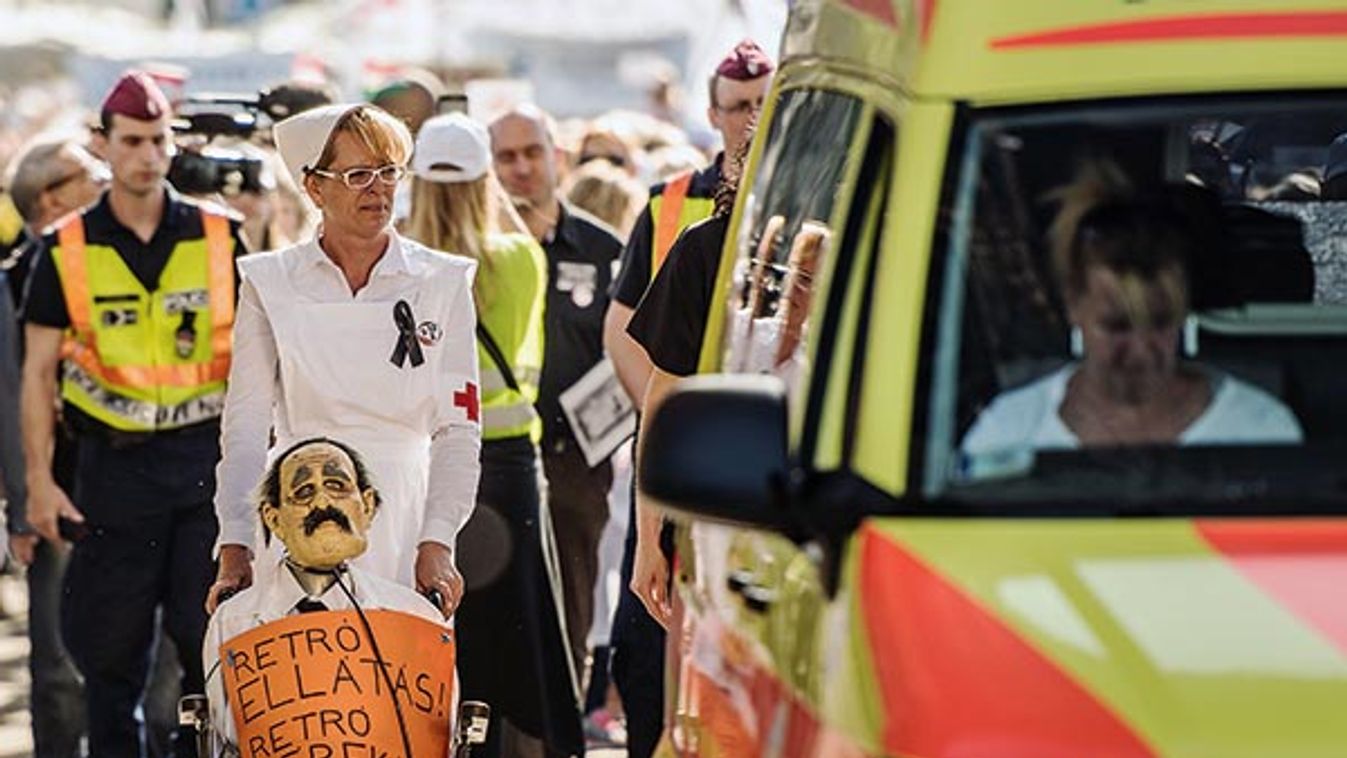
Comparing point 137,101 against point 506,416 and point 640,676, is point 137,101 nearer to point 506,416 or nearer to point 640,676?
point 506,416

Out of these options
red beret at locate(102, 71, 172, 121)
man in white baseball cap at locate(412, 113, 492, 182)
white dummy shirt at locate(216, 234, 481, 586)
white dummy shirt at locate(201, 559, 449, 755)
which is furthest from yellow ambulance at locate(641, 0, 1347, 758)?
red beret at locate(102, 71, 172, 121)

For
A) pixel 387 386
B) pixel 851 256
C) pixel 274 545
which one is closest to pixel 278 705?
pixel 274 545

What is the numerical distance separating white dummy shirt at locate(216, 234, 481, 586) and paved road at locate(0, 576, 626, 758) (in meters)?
4.51

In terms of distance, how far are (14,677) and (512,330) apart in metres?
5.02

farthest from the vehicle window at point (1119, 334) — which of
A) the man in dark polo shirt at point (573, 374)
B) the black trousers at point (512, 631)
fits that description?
the man in dark polo shirt at point (573, 374)

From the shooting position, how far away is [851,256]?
484 cm

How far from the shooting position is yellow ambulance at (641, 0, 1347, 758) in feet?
13.8

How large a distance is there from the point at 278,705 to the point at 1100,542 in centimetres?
290

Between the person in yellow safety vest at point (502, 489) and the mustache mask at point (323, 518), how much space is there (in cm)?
190

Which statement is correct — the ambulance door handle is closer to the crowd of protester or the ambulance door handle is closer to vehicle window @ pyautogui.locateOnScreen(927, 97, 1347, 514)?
vehicle window @ pyautogui.locateOnScreen(927, 97, 1347, 514)

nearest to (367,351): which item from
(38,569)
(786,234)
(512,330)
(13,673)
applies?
(786,234)

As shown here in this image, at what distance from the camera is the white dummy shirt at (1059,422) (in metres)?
4.66

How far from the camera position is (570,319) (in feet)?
39.1

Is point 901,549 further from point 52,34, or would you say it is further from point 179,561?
point 52,34
